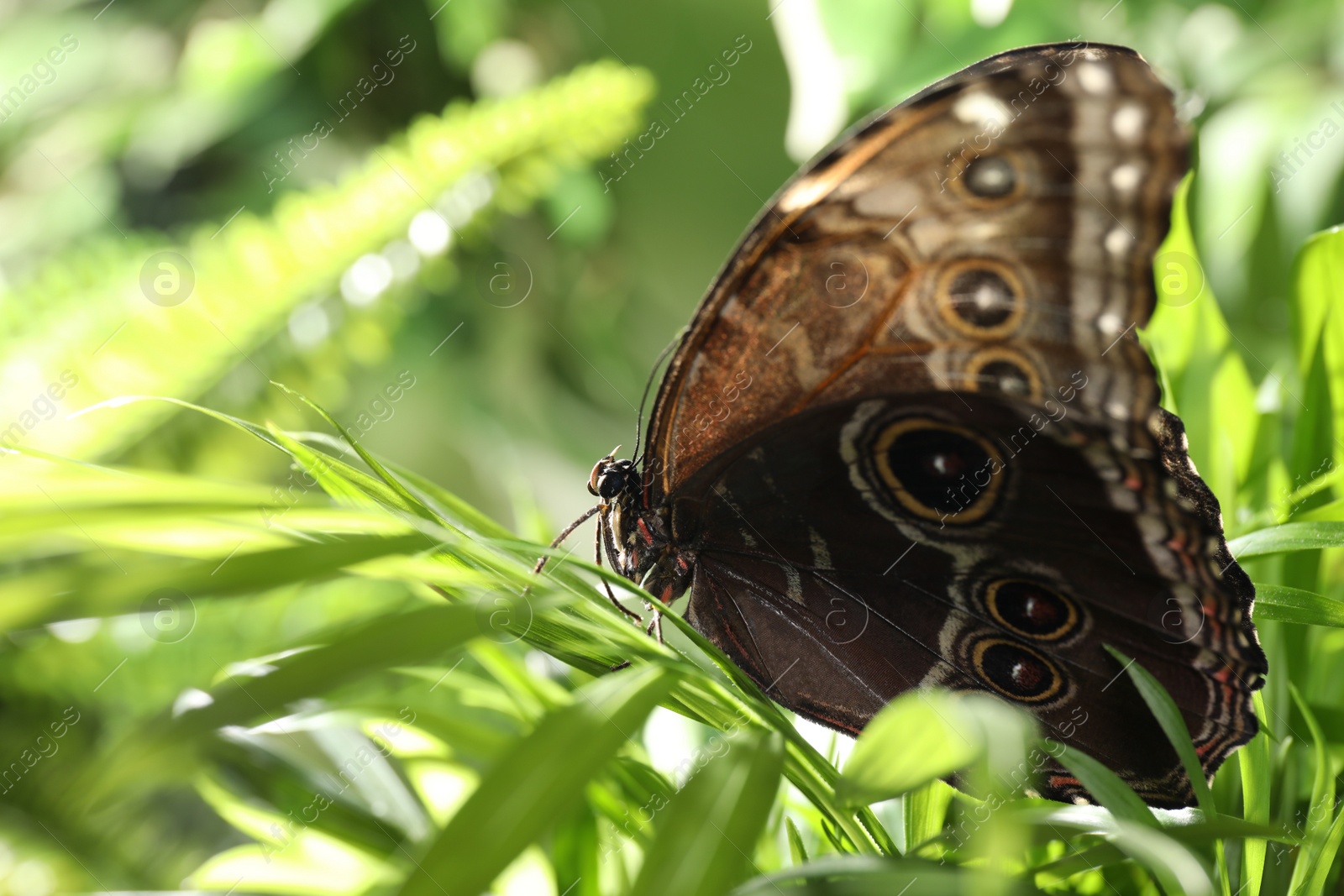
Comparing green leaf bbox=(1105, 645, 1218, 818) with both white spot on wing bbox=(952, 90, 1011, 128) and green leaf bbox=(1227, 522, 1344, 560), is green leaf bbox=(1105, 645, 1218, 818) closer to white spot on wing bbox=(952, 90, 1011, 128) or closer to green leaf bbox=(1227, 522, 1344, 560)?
green leaf bbox=(1227, 522, 1344, 560)

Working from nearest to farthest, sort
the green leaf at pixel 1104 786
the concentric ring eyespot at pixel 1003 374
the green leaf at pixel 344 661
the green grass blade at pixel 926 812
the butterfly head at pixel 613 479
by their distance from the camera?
the green leaf at pixel 344 661, the green leaf at pixel 1104 786, the green grass blade at pixel 926 812, the concentric ring eyespot at pixel 1003 374, the butterfly head at pixel 613 479

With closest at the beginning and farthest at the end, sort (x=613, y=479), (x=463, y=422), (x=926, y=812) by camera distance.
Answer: (x=926, y=812) → (x=613, y=479) → (x=463, y=422)

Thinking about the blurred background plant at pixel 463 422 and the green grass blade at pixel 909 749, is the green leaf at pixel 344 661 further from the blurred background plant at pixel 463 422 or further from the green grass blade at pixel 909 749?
the green grass blade at pixel 909 749

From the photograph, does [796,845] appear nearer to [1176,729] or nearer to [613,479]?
[1176,729]

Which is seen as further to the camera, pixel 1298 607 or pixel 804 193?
pixel 804 193

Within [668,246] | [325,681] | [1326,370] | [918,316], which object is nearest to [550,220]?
[668,246]

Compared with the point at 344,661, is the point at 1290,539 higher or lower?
lower

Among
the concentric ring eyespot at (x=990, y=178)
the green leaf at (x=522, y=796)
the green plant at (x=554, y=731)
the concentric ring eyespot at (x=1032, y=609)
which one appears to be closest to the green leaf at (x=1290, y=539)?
the green plant at (x=554, y=731)

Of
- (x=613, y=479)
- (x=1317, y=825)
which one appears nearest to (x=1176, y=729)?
(x=1317, y=825)
